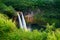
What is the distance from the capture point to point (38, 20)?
1561 cm

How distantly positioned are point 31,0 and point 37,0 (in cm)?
33

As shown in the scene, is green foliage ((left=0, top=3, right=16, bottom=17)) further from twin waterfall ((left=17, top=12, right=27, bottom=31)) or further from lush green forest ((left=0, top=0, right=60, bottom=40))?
twin waterfall ((left=17, top=12, right=27, bottom=31))

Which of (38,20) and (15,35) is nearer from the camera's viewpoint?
(15,35)

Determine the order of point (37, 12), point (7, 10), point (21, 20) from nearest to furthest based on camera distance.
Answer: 1. point (7, 10)
2. point (21, 20)
3. point (37, 12)

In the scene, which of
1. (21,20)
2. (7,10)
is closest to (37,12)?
(21,20)

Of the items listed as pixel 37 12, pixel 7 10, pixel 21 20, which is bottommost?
pixel 21 20

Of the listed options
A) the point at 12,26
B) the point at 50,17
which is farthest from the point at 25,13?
the point at 12,26

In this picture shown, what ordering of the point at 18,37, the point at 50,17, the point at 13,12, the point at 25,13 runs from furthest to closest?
the point at 50,17, the point at 25,13, the point at 13,12, the point at 18,37

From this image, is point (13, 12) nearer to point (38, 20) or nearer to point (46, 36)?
point (38, 20)

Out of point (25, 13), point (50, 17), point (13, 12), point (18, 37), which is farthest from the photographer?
point (50, 17)

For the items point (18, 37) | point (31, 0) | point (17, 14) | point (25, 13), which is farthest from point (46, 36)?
point (31, 0)

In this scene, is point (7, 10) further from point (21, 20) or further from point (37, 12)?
point (37, 12)

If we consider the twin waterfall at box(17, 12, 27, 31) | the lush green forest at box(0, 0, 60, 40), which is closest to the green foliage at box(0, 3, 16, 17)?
the lush green forest at box(0, 0, 60, 40)

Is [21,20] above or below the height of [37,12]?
below
